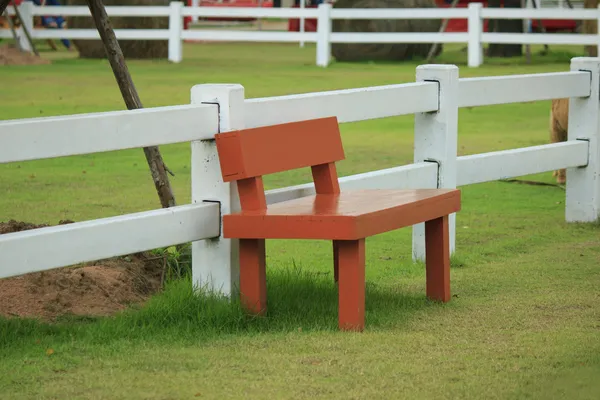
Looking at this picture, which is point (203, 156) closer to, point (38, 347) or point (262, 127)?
point (262, 127)

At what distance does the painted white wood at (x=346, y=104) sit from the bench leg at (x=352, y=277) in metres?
0.90

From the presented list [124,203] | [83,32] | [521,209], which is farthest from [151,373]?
[83,32]

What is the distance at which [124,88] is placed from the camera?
6.47 meters

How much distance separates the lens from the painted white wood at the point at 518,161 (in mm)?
7629

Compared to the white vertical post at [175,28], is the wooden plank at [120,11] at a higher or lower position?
higher

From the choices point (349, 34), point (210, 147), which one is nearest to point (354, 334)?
point (210, 147)

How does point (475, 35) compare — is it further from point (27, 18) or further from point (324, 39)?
point (27, 18)

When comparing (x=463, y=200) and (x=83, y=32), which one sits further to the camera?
(x=83, y=32)

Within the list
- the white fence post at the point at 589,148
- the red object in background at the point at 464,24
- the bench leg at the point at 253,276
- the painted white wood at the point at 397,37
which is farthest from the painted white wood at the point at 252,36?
the bench leg at the point at 253,276

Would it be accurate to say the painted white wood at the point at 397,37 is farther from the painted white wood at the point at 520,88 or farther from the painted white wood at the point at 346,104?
the painted white wood at the point at 346,104

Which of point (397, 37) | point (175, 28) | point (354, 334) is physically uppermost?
point (175, 28)

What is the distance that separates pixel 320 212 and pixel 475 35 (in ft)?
57.6

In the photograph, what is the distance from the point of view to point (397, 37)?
22625 millimetres

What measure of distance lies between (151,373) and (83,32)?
754 inches
